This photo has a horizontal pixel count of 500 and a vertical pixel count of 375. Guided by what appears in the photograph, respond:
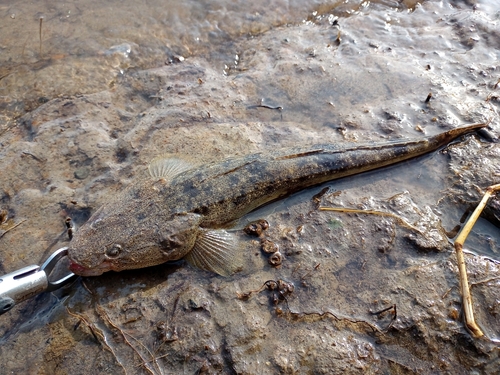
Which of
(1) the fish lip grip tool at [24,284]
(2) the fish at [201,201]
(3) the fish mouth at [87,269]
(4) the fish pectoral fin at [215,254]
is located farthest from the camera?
(4) the fish pectoral fin at [215,254]

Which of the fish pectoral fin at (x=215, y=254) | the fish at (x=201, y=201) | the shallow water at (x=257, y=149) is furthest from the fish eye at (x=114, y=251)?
the fish pectoral fin at (x=215, y=254)

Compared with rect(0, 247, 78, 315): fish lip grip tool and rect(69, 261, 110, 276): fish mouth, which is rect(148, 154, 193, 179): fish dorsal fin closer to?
rect(69, 261, 110, 276): fish mouth

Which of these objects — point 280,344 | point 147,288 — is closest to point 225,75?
point 147,288

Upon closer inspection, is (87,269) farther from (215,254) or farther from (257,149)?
(257,149)

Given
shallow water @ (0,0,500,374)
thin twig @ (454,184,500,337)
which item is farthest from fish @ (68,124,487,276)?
thin twig @ (454,184,500,337)

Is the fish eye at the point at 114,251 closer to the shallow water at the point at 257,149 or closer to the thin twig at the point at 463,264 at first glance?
the shallow water at the point at 257,149

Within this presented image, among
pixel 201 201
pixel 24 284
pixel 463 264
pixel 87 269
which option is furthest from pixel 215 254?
pixel 463 264

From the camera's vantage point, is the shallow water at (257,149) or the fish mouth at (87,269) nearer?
the shallow water at (257,149)
